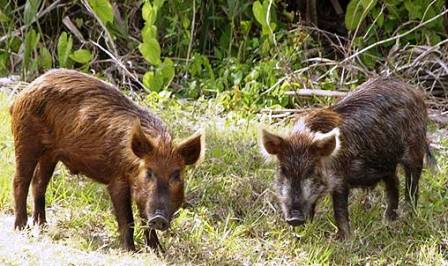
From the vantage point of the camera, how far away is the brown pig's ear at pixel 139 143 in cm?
620

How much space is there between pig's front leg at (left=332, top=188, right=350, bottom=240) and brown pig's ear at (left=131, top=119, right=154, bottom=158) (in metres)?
1.20

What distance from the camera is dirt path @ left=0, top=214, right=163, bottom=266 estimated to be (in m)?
5.77

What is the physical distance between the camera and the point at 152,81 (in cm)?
943

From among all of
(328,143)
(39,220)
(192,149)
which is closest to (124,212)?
(192,149)

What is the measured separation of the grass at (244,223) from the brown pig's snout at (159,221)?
0.24 metres

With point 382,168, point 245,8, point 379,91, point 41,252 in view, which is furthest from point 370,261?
point 245,8

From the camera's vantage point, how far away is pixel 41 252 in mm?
5918

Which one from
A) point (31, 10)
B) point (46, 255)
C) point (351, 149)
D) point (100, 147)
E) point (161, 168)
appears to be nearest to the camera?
point (46, 255)

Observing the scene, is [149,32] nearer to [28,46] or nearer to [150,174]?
[28,46]

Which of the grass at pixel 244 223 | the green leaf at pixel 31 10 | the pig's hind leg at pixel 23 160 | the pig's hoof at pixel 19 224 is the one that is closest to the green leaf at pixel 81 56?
the green leaf at pixel 31 10

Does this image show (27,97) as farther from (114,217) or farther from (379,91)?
(379,91)

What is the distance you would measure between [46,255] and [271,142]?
1549mm

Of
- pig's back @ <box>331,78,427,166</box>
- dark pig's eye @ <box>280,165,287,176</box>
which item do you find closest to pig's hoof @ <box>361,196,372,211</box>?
pig's back @ <box>331,78,427,166</box>

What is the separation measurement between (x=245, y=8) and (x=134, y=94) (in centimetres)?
143
